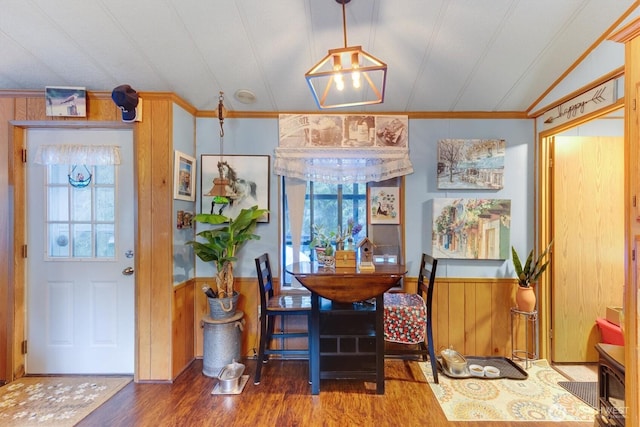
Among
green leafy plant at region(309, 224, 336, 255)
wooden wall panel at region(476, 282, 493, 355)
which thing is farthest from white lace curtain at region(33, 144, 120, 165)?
Answer: wooden wall panel at region(476, 282, 493, 355)

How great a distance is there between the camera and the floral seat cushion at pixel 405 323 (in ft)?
7.29

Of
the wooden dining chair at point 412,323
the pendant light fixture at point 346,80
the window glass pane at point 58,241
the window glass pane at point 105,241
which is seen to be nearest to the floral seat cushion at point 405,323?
the wooden dining chair at point 412,323

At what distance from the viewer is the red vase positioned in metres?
2.39

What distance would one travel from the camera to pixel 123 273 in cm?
231

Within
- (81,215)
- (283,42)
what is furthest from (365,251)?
(81,215)

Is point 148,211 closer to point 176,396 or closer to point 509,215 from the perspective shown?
point 176,396

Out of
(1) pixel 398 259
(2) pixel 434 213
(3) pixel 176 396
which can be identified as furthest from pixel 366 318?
(3) pixel 176 396

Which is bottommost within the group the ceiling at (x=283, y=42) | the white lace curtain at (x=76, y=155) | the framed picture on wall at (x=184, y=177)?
the framed picture on wall at (x=184, y=177)

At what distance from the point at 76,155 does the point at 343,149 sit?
216cm

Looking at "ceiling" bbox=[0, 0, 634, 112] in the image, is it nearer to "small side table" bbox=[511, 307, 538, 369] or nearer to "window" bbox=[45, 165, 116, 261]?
"window" bbox=[45, 165, 116, 261]

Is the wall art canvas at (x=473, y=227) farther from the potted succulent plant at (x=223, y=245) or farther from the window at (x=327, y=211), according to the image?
the potted succulent plant at (x=223, y=245)

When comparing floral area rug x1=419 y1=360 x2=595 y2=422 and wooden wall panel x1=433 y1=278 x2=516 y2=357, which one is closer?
floral area rug x1=419 y1=360 x2=595 y2=422

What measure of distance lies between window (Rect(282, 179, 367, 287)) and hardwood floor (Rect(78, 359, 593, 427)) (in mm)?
945

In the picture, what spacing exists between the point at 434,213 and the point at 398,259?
1.75ft
